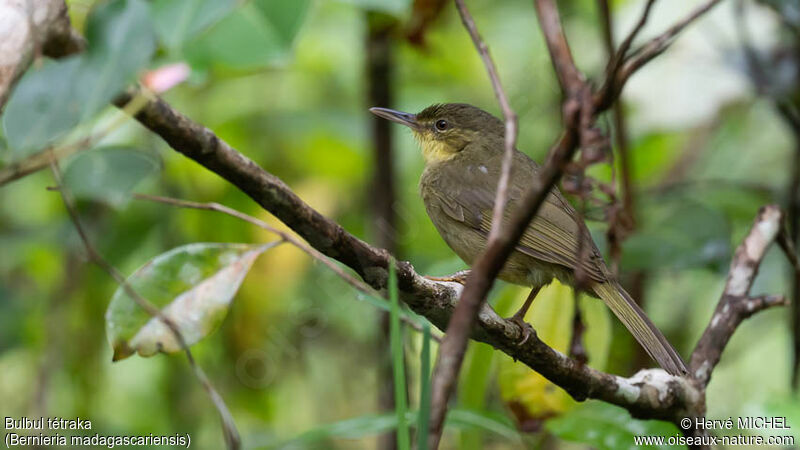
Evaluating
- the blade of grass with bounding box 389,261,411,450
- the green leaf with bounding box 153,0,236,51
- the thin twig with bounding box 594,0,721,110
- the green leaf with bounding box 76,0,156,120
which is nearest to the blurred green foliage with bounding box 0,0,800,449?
the green leaf with bounding box 153,0,236,51

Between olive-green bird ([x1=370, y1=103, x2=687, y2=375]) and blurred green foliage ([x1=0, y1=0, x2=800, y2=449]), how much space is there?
0.62 feet

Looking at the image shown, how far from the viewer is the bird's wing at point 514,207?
313cm

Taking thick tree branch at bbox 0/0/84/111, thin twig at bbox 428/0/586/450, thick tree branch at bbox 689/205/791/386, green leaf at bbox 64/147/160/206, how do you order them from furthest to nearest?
thick tree branch at bbox 689/205/791/386, green leaf at bbox 64/147/160/206, thick tree branch at bbox 0/0/84/111, thin twig at bbox 428/0/586/450

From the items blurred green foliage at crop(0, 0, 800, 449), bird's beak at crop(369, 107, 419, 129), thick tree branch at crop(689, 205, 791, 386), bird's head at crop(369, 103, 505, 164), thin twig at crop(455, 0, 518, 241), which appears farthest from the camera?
bird's head at crop(369, 103, 505, 164)

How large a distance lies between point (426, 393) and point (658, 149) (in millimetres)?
3713

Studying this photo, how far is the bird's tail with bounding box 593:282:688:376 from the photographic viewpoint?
253 cm

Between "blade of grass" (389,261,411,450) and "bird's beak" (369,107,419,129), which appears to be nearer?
"blade of grass" (389,261,411,450)

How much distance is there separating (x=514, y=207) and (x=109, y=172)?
1.76 m

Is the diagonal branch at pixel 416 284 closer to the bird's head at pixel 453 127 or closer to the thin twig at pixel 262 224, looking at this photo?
the thin twig at pixel 262 224

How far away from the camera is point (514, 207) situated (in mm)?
3473

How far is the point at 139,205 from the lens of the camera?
4195 millimetres

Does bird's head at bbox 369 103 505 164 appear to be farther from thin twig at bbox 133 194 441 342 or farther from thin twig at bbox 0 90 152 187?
thin twig at bbox 0 90 152 187

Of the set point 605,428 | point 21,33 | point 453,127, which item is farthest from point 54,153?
point 453,127

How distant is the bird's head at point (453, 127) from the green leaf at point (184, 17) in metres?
1.77
